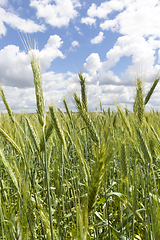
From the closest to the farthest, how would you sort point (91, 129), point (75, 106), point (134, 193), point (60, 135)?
point (134, 193)
point (91, 129)
point (60, 135)
point (75, 106)

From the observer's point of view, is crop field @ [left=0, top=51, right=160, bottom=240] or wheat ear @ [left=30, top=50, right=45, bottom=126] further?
wheat ear @ [left=30, top=50, right=45, bottom=126]

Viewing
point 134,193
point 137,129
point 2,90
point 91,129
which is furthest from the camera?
point 2,90

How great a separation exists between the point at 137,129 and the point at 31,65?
1.17m

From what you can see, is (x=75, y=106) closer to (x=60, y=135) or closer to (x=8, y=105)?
(x=60, y=135)

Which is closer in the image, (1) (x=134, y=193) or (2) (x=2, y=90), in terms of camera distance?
(1) (x=134, y=193)

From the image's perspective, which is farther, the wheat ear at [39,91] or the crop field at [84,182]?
the wheat ear at [39,91]

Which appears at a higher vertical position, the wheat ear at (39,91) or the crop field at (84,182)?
the wheat ear at (39,91)

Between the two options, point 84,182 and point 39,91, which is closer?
point 39,91

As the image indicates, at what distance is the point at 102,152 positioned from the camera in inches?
34.9

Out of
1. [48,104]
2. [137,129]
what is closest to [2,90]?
[48,104]

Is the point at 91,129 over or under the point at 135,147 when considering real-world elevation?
over

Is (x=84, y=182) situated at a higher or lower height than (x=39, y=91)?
lower

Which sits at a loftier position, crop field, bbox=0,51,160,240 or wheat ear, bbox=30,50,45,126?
wheat ear, bbox=30,50,45,126

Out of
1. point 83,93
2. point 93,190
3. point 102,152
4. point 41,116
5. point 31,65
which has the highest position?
point 31,65
